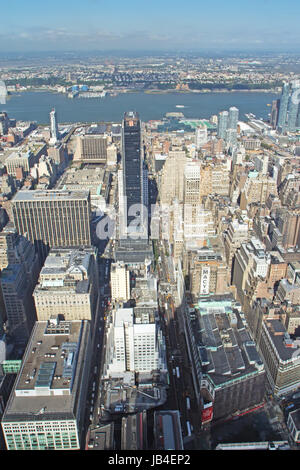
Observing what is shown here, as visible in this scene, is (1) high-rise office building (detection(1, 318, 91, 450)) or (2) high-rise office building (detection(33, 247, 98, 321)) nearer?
(1) high-rise office building (detection(1, 318, 91, 450))

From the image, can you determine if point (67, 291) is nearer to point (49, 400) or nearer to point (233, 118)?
point (49, 400)

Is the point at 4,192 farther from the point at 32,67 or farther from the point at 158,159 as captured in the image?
the point at 32,67

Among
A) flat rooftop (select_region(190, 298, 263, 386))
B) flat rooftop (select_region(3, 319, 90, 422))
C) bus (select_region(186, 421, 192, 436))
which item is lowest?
bus (select_region(186, 421, 192, 436))

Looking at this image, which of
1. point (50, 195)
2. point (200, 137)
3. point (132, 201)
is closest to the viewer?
point (50, 195)

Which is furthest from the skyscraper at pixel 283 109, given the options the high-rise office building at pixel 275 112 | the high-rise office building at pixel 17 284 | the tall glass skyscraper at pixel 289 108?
the high-rise office building at pixel 17 284

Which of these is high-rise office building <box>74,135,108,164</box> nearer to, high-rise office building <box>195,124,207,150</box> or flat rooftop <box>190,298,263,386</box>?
high-rise office building <box>195,124,207,150</box>

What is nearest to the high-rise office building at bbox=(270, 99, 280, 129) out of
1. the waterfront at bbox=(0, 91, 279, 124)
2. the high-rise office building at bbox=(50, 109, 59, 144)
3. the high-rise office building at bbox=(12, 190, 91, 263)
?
the waterfront at bbox=(0, 91, 279, 124)

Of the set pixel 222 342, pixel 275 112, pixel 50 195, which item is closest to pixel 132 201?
pixel 50 195
